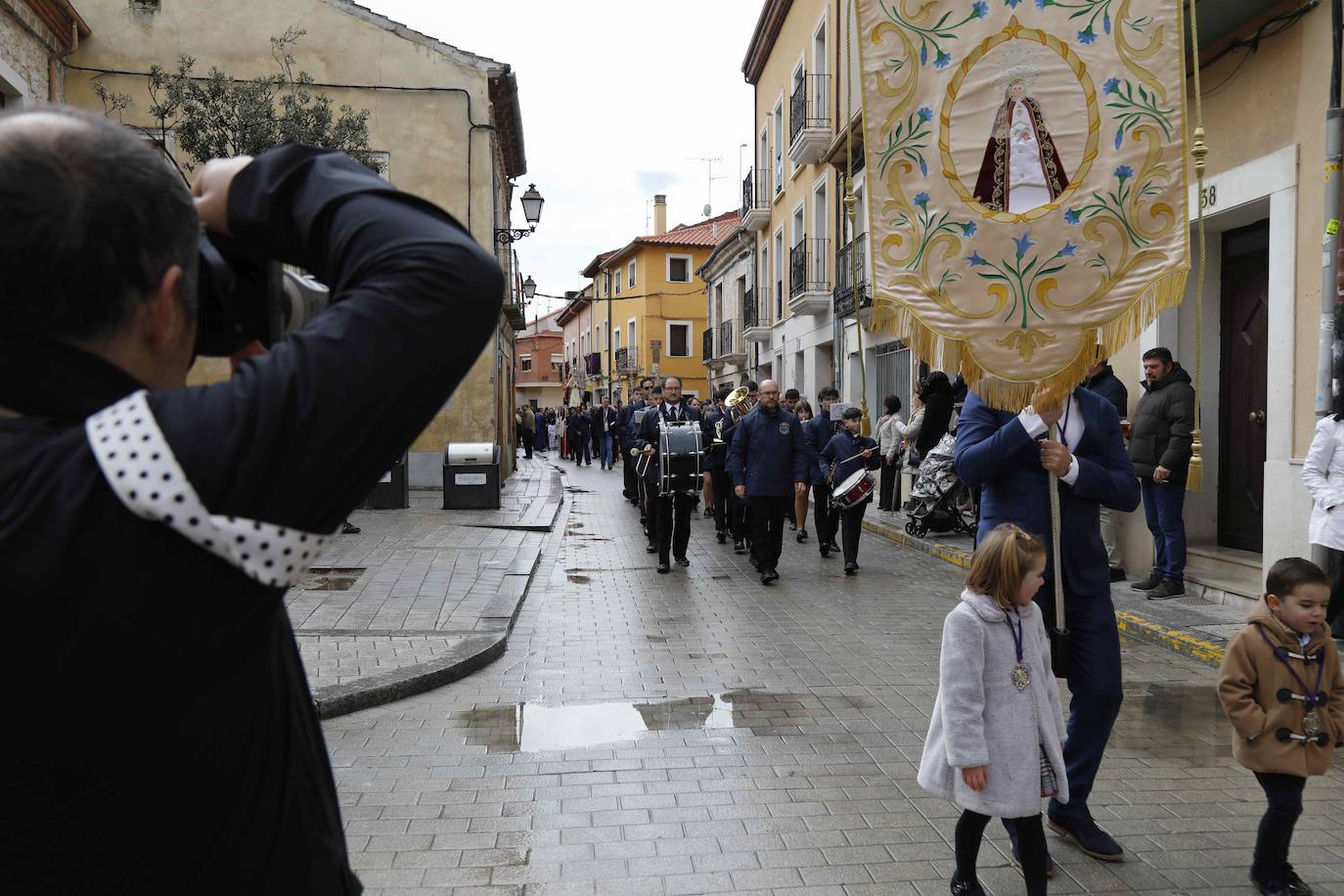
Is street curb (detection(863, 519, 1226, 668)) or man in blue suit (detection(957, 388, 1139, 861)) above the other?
man in blue suit (detection(957, 388, 1139, 861))

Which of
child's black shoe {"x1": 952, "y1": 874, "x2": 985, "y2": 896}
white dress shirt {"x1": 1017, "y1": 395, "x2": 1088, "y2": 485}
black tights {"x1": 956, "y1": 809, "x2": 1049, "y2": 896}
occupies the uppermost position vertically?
white dress shirt {"x1": 1017, "y1": 395, "x2": 1088, "y2": 485}

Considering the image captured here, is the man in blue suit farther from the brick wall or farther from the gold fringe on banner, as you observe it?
the brick wall

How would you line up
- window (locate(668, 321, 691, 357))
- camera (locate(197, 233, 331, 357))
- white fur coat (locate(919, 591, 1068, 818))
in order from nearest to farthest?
camera (locate(197, 233, 331, 357)), white fur coat (locate(919, 591, 1068, 818)), window (locate(668, 321, 691, 357))

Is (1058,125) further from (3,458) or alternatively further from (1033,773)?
(3,458)

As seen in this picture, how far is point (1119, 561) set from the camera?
10203mm

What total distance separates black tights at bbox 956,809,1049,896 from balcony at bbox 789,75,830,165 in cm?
2105

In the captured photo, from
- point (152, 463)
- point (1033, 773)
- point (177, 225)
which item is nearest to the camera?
point (152, 463)

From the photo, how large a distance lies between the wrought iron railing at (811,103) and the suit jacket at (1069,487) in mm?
20055

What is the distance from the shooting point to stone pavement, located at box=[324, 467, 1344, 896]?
3.78 metres

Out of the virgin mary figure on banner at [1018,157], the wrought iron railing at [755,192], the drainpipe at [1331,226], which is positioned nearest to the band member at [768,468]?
the drainpipe at [1331,226]

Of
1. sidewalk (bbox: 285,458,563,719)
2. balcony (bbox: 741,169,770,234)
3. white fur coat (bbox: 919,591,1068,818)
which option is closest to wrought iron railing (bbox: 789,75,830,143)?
balcony (bbox: 741,169,770,234)

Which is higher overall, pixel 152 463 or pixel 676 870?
pixel 152 463

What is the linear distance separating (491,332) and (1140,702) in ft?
19.2

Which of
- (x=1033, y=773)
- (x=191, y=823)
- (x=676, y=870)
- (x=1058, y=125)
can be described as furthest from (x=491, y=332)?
(x=1058, y=125)
